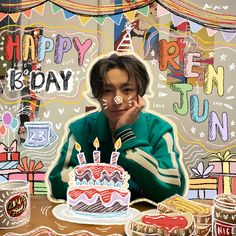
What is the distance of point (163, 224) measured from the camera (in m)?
1.16

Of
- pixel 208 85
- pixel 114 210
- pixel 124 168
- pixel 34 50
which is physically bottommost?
pixel 114 210

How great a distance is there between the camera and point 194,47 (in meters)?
1.44

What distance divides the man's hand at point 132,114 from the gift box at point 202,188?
32 cm

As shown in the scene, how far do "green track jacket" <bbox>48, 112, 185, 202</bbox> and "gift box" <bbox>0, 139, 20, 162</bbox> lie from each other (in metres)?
0.18

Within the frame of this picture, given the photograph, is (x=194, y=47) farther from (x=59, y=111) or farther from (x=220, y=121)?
(x=59, y=111)

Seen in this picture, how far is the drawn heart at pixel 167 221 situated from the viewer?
3.75ft

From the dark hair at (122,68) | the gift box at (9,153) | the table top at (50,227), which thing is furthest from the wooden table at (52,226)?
the dark hair at (122,68)

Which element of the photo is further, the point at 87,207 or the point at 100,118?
the point at 100,118

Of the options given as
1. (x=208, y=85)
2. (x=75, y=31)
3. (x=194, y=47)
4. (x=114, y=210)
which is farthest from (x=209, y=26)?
(x=114, y=210)

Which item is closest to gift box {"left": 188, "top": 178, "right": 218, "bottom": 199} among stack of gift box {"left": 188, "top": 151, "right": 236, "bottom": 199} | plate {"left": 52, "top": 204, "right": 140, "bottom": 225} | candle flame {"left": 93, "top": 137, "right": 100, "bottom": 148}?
stack of gift box {"left": 188, "top": 151, "right": 236, "bottom": 199}

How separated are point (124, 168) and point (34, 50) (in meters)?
0.55

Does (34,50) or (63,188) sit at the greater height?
(34,50)

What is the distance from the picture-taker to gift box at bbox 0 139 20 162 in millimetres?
1485

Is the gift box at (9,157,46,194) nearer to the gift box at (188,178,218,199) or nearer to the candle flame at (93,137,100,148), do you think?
the candle flame at (93,137,100,148)
